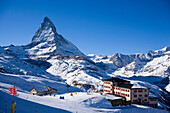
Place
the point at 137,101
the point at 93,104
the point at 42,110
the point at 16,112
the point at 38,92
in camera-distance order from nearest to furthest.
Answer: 1. the point at 16,112
2. the point at 42,110
3. the point at 93,104
4. the point at 137,101
5. the point at 38,92

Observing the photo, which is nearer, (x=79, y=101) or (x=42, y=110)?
(x=42, y=110)

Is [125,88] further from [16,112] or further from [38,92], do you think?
[16,112]

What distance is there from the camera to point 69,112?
1374 inches

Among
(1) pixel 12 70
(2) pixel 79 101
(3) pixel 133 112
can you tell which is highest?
(1) pixel 12 70

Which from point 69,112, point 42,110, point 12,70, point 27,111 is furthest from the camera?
point 12,70

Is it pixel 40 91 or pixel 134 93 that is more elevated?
pixel 134 93

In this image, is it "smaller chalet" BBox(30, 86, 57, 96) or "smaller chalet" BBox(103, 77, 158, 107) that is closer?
"smaller chalet" BBox(103, 77, 158, 107)

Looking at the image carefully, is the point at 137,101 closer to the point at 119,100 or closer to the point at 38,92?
the point at 119,100

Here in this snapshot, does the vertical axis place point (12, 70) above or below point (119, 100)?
above

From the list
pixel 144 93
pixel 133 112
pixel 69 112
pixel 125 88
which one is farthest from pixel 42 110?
pixel 144 93

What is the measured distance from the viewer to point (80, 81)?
156 m

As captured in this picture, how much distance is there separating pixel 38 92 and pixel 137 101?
142 ft

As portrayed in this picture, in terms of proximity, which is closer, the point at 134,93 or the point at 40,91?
the point at 134,93

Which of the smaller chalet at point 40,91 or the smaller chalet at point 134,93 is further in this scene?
the smaller chalet at point 40,91
